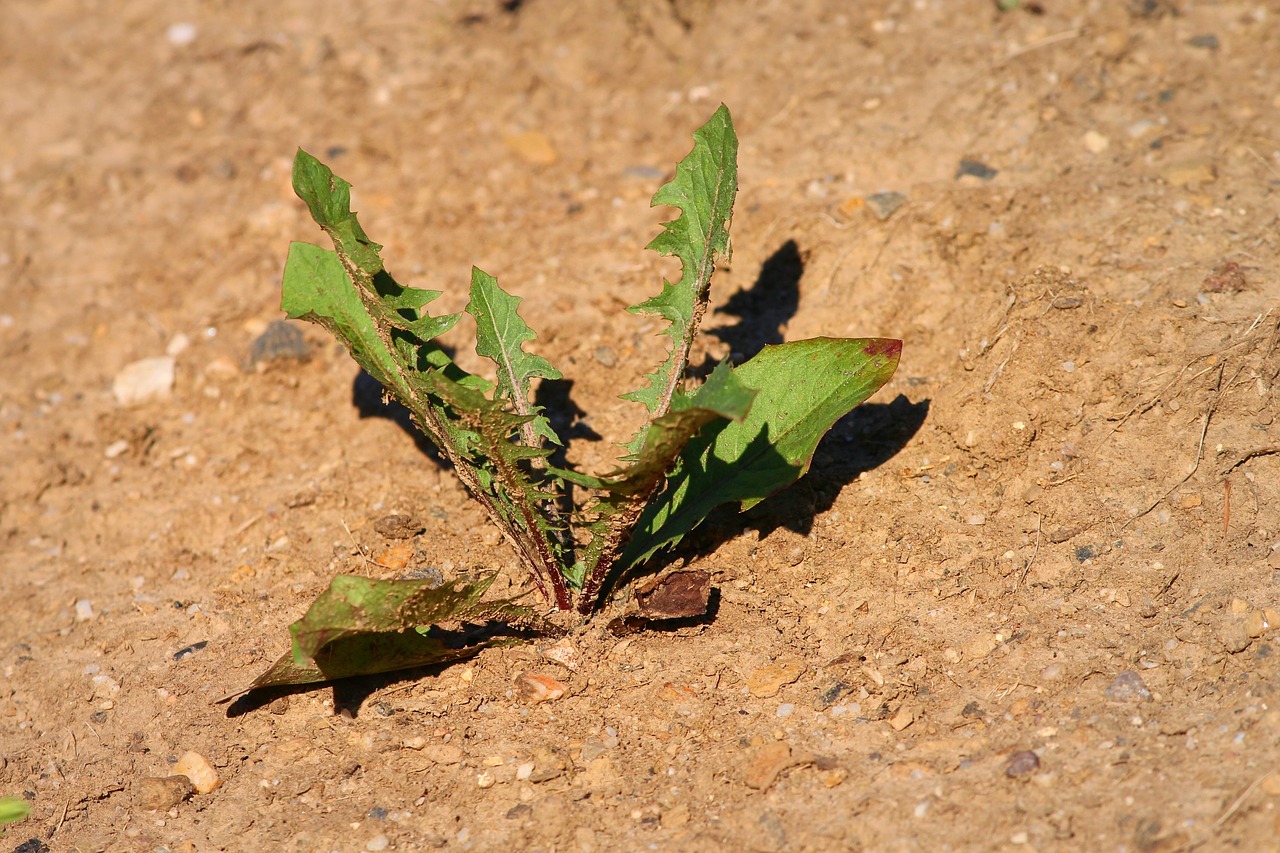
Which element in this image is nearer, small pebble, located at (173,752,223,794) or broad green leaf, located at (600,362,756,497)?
broad green leaf, located at (600,362,756,497)

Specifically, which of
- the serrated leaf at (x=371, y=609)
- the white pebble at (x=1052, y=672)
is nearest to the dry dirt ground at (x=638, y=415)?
the white pebble at (x=1052, y=672)

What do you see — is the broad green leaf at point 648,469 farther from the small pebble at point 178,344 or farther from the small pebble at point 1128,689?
the small pebble at point 178,344

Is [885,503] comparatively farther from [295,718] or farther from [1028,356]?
[295,718]

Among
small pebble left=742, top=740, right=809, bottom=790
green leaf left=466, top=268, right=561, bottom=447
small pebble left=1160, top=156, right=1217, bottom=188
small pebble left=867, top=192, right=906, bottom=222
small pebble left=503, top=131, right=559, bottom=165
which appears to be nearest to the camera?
small pebble left=742, top=740, right=809, bottom=790

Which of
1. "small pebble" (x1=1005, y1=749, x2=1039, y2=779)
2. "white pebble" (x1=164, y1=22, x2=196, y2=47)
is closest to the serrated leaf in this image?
"small pebble" (x1=1005, y1=749, x2=1039, y2=779)

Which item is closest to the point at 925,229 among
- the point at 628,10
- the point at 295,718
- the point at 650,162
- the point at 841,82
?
the point at 841,82

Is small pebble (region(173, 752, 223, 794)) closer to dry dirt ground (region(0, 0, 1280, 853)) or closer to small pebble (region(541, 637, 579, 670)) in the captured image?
dry dirt ground (region(0, 0, 1280, 853))
